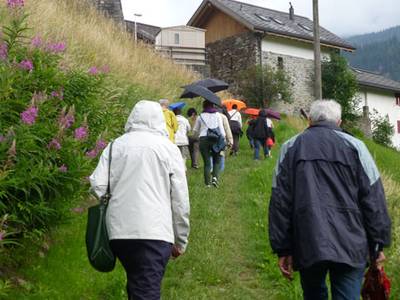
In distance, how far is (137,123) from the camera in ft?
14.7

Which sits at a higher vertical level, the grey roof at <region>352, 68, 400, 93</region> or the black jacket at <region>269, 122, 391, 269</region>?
the grey roof at <region>352, 68, 400, 93</region>

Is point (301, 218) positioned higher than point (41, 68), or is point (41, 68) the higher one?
point (41, 68)

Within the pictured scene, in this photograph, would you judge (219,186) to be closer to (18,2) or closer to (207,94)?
(207,94)

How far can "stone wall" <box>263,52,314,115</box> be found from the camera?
3606cm

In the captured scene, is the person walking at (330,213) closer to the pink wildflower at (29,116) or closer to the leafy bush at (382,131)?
the pink wildflower at (29,116)

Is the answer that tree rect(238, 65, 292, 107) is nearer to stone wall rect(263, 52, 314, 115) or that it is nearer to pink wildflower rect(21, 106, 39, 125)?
stone wall rect(263, 52, 314, 115)

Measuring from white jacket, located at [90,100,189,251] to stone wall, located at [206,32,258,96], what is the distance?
30.3m

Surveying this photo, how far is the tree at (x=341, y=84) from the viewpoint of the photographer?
119 ft

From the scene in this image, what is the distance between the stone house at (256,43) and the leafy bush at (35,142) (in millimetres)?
28395

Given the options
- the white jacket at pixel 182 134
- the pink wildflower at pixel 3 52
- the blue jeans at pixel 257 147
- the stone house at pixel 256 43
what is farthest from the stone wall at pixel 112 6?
the pink wildflower at pixel 3 52

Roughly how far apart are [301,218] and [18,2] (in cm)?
460

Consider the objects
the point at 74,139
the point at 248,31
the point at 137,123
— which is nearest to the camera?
the point at 137,123

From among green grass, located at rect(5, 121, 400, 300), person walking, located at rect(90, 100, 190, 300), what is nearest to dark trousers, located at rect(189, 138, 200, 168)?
green grass, located at rect(5, 121, 400, 300)

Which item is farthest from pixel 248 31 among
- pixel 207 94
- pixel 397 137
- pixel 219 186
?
pixel 219 186
